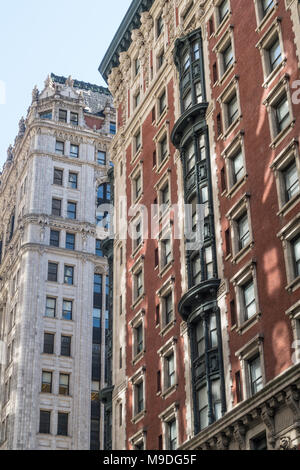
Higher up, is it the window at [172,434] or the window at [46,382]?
the window at [46,382]

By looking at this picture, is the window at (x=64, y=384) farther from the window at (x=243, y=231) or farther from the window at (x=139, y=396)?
the window at (x=243, y=231)

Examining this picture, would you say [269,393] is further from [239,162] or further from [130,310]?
[130,310]

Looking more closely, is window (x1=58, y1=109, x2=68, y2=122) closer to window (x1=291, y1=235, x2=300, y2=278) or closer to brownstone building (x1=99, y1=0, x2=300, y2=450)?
brownstone building (x1=99, y1=0, x2=300, y2=450)

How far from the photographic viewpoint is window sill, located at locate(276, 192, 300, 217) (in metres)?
40.3

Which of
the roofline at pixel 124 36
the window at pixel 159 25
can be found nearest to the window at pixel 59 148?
the roofline at pixel 124 36

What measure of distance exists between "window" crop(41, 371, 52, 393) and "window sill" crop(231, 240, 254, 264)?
153 feet

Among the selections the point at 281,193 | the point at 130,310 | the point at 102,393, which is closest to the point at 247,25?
the point at 281,193

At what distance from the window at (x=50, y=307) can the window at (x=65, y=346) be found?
2862 millimetres

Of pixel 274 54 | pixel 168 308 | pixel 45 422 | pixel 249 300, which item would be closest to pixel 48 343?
pixel 45 422

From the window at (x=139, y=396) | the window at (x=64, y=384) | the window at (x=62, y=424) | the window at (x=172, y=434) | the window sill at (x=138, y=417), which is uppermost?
the window at (x=64, y=384)

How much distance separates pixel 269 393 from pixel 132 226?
2676 cm

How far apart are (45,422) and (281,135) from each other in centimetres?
5187

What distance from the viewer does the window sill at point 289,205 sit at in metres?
40.3

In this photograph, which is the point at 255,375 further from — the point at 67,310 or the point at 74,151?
the point at 74,151
